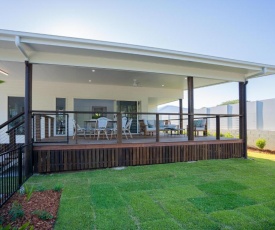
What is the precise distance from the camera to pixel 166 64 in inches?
245

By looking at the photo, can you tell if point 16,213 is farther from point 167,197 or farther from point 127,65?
point 127,65

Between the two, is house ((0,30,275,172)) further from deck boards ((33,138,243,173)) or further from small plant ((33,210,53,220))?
small plant ((33,210,53,220))

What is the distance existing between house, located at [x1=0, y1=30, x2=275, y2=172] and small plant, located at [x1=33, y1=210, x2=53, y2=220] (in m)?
2.38

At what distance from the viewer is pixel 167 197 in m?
3.59

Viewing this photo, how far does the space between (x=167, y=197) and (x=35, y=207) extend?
2.21 metres

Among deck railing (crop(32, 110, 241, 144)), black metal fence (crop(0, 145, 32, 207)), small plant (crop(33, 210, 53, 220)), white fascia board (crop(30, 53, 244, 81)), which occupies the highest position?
white fascia board (crop(30, 53, 244, 81))

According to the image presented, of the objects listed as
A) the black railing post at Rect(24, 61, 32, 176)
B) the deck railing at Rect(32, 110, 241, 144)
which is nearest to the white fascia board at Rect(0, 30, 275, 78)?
the black railing post at Rect(24, 61, 32, 176)

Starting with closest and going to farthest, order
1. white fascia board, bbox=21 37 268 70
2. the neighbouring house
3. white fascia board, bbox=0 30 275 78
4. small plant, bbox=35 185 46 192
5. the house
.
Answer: small plant, bbox=35 185 46 192 < white fascia board, bbox=0 30 275 78 < white fascia board, bbox=21 37 268 70 < the house < the neighbouring house

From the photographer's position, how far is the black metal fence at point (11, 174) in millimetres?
3387

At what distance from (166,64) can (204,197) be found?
4.06m

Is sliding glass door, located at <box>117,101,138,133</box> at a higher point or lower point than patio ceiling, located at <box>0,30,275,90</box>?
lower

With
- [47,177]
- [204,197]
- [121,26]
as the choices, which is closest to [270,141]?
[204,197]

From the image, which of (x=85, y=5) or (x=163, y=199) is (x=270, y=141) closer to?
(x=163, y=199)

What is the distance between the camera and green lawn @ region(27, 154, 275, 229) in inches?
107
